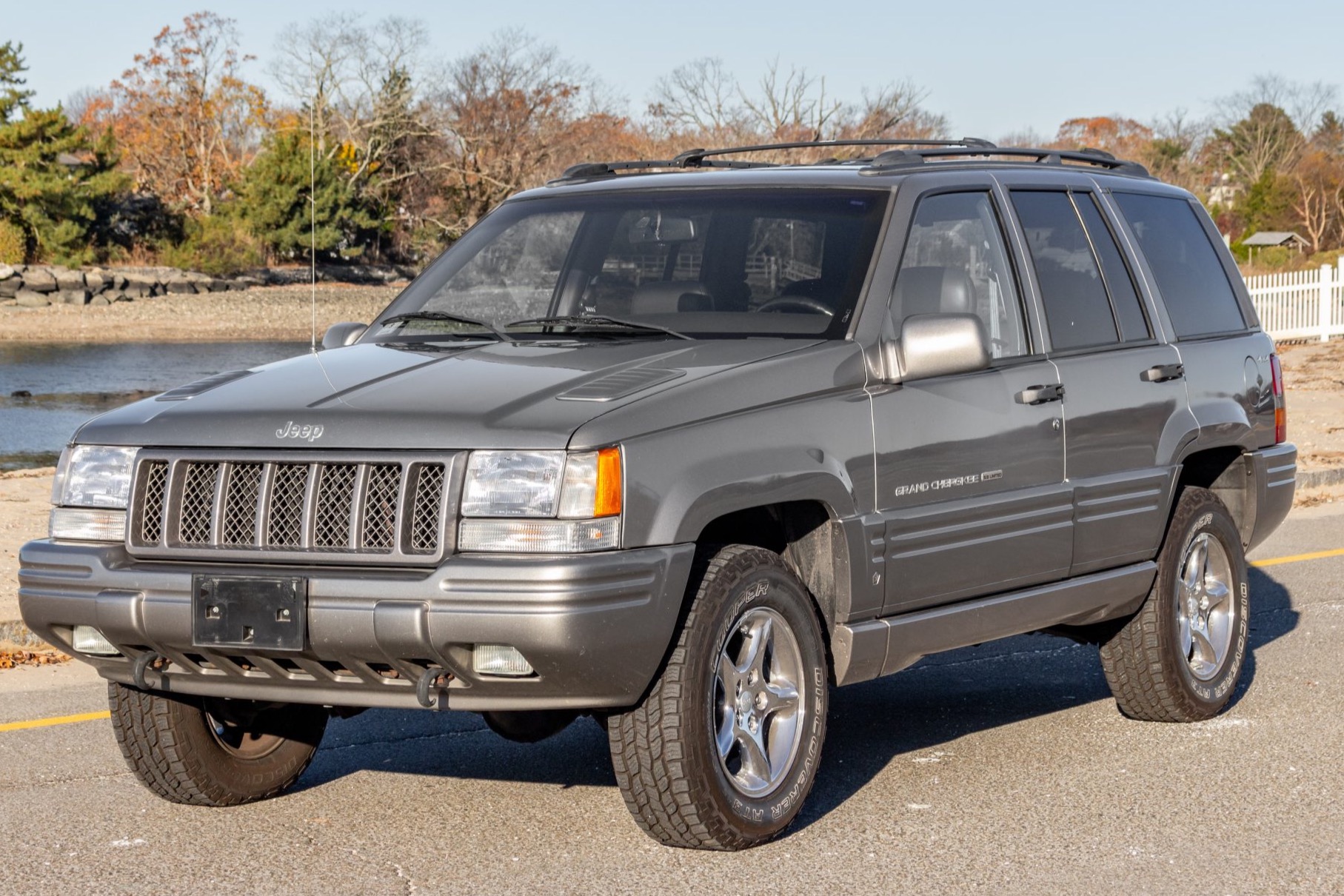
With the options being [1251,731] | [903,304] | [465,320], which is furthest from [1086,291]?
[465,320]

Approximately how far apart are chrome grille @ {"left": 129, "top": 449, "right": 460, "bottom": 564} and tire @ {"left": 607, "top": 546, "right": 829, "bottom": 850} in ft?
2.46

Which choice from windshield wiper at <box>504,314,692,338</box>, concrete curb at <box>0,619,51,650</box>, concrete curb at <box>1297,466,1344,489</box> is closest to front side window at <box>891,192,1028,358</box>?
windshield wiper at <box>504,314,692,338</box>

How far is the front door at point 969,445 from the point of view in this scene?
19.0ft

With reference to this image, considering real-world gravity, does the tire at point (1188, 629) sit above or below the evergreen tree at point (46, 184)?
below

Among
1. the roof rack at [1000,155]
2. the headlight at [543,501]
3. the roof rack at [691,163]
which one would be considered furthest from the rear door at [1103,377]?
the headlight at [543,501]

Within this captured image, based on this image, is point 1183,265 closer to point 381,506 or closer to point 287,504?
point 381,506

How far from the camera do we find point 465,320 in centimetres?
625

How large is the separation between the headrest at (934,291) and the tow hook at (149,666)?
2538 mm

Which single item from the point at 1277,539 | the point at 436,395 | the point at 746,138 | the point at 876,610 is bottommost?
the point at 1277,539

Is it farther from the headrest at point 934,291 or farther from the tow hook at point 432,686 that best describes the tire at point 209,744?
the headrest at point 934,291

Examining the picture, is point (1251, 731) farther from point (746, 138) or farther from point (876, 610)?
point (746, 138)

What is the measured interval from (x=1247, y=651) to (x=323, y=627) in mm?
5105

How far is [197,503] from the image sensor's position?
16.9 ft

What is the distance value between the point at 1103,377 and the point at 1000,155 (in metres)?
1.18
